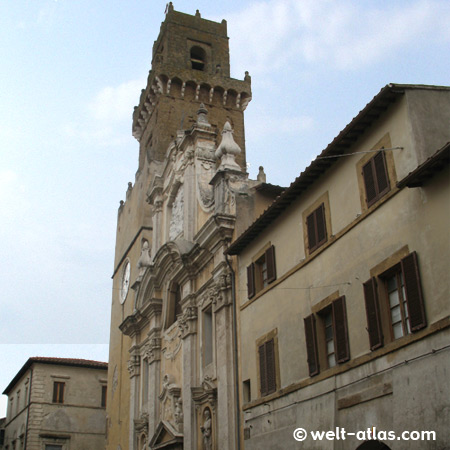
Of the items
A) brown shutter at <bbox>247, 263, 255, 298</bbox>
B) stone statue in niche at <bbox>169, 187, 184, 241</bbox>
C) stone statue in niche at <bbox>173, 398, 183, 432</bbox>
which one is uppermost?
stone statue in niche at <bbox>169, 187, 184, 241</bbox>

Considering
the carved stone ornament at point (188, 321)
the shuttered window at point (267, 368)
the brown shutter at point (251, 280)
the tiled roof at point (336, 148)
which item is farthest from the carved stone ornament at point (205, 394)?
the tiled roof at point (336, 148)

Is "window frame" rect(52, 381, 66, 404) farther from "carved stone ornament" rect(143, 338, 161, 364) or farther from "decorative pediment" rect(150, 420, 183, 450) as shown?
"decorative pediment" rect(150, 420, 183, 450)

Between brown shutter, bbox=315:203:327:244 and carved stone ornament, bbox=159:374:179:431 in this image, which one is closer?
brown shutter, bbox=315:203:327:244

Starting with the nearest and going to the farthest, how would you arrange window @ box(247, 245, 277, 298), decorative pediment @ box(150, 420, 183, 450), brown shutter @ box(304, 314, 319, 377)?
brown shutter @ box(304, 314, 319, 377)
window @ box(247, 245, 277, 298)
decorative pediment @ box(150, 420, 183, 450)

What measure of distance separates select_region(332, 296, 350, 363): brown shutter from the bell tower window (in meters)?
27.9

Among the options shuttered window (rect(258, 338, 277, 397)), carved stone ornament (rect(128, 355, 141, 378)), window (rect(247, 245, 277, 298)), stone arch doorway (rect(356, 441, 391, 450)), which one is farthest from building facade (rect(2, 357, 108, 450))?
stone arch doorway (rect(356, 441, 391, 450))

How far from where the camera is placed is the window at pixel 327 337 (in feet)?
42.2

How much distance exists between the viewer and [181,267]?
73.9ft

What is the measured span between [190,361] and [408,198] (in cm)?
1128

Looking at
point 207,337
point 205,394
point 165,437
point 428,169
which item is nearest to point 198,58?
point 207,337

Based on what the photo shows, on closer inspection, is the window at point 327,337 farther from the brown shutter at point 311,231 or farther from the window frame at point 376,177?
the window frame at point 376,177

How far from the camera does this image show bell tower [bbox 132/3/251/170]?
35.1 metres

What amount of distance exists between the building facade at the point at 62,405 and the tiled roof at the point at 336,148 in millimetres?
23262

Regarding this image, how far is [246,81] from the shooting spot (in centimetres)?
3781
